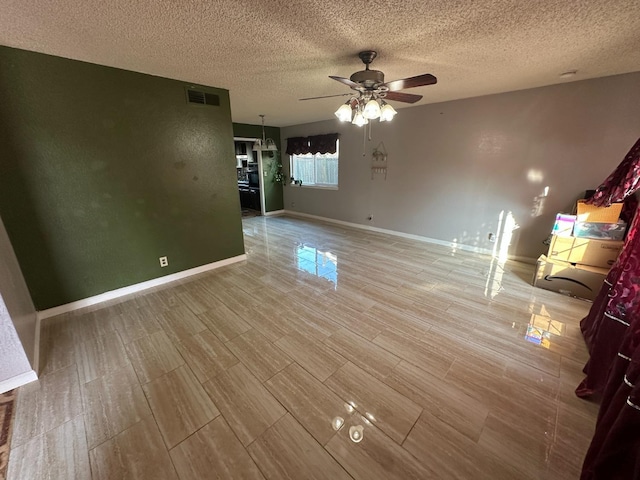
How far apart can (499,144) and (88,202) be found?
519cm

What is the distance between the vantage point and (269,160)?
22.3 feet

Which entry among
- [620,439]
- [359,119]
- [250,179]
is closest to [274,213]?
[250,179]

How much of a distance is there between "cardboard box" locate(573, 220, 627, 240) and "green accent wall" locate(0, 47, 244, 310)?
13.8 feet

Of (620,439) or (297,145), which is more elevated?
(297,145)

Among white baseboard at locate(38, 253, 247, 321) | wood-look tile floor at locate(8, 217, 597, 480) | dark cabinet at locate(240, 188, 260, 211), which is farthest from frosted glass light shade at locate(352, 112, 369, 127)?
dark cabinet at locate(240, 188, 260, 211)

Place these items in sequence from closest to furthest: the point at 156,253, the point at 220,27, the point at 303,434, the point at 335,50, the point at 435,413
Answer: the point at 303,434, the point at 435,413, the point at 220,27, the point at 335,50, the point at 156,253

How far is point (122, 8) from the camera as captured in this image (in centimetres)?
155

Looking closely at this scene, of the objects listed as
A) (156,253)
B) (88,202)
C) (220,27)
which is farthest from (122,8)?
(156,253)

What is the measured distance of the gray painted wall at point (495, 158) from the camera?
115 inches

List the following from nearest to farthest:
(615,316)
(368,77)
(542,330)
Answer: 1. (615,316)
2. (368,77)
3. (542,330)

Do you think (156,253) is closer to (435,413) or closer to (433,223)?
(435,413)

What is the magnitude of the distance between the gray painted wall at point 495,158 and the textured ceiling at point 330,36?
1.35 feet

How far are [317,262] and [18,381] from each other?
2.95 metres

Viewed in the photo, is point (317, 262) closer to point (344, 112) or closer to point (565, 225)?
point (344, 112)
